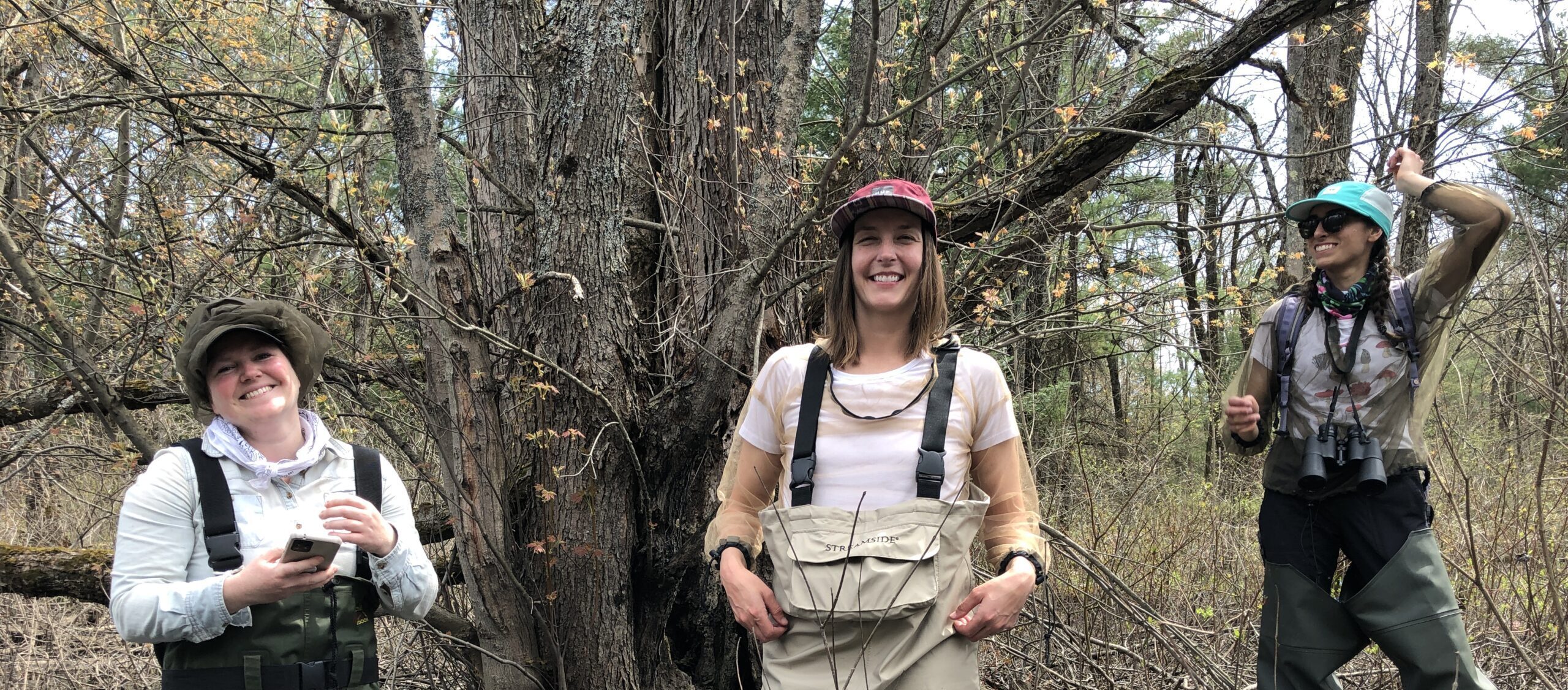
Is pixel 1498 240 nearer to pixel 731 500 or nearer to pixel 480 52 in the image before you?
pixel 731 500

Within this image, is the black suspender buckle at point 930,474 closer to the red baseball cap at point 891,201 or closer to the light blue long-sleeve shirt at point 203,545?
the red baseball cap at point 891,201

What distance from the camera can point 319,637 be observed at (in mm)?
2043

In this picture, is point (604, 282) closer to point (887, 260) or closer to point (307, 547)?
point (887, 260)

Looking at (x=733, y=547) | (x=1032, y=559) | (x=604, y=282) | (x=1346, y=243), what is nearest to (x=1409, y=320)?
(x=1346, y=243)

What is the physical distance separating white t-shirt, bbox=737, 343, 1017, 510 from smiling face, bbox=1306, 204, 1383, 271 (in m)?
1.42

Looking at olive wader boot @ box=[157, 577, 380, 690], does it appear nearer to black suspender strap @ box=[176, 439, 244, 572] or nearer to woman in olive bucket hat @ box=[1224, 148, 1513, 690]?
black suspender strap @ box=[176, 439, 244, 572]

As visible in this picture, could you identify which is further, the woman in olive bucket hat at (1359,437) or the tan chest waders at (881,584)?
the woman in olive bucket hat at (1359,437)

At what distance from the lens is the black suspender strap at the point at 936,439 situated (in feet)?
6.57

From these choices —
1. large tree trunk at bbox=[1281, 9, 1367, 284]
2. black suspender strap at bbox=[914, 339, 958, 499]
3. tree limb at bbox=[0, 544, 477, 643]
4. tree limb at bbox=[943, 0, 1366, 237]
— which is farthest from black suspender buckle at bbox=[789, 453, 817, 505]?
large tree trunk at bbox=[1281, 9, 1367, 284]

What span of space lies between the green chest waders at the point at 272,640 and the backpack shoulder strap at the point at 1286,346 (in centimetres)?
270

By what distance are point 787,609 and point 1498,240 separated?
2.35m

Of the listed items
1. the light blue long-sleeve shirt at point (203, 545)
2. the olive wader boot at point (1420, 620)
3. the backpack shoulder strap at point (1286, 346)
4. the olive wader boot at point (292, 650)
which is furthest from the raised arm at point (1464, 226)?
the olive wader boot at point (292, 650)

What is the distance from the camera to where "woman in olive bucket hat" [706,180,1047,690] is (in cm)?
196

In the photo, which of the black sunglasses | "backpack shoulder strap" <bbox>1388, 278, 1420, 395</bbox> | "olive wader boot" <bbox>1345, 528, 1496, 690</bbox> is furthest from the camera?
the black sunglasses
